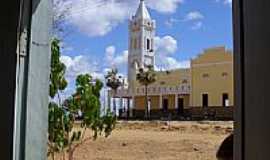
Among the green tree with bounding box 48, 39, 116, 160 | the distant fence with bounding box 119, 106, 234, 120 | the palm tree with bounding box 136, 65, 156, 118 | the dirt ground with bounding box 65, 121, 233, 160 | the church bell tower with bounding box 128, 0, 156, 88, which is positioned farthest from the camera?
the palm tree with bounding box 136, 65, 156, 118

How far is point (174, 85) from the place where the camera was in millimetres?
24656

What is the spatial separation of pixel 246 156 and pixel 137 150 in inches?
410

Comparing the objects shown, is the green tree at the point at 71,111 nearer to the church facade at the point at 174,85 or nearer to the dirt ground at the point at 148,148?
the dirt ground at the point at 148,148

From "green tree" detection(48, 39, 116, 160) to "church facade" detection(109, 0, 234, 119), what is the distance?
1497 cm

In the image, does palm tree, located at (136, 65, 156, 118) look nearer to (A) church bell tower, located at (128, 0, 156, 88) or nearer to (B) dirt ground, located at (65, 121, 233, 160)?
(A) church bell tower, located at (128, 0, 156, 88)

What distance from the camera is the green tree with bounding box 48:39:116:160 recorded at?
11.1ft

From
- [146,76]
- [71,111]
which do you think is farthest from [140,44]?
[71,111]

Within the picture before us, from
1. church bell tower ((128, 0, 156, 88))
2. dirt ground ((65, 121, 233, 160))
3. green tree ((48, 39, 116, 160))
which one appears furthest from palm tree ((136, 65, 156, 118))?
green tree ((48, 39, 116, 160))

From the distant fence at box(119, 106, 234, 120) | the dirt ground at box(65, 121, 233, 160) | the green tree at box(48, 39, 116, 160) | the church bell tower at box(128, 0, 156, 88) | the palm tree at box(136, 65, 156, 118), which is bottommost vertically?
the dirt ground at box(65, 121, 233, 160)

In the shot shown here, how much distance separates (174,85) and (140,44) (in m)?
3.09

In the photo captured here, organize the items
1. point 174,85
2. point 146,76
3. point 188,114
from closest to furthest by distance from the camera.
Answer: point 188,114
point 174,85
point 146,76

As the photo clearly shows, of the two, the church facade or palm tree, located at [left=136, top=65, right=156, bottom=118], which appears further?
palm tree, located at [left=136, top=65, right=156, bottom=118]

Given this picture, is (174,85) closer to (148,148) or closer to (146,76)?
(146,76)

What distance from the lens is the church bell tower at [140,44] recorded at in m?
20.7
